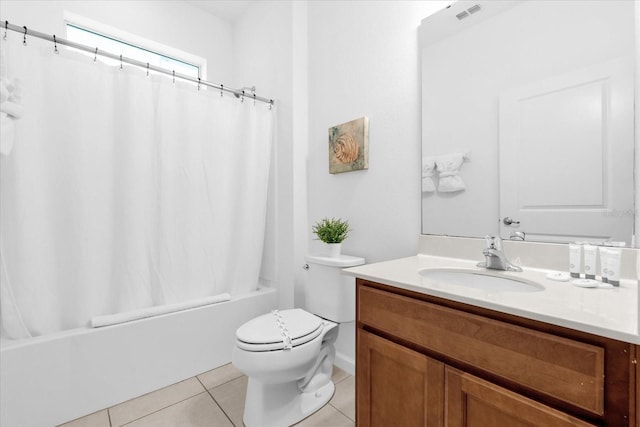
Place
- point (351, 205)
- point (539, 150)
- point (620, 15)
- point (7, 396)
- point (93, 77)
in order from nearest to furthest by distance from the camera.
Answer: point (620, 15) → point (539, 150) → point (7, 396) → point (93, 77) → point (351, 205)

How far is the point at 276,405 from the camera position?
54.6 inches

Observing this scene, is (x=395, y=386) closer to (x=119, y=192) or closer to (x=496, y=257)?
(x=496, y=257)

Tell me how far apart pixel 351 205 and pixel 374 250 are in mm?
316

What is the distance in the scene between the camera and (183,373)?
5.75 ft

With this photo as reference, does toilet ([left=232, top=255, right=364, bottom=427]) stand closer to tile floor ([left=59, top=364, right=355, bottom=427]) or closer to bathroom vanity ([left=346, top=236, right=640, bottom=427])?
tile floor ([left=59, top=364, right=355, bottom=427])

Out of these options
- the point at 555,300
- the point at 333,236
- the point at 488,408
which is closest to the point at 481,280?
the point at 555,300

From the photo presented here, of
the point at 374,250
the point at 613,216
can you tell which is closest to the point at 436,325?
the point at 613,216

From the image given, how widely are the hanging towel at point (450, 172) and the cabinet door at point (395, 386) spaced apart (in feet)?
2.51

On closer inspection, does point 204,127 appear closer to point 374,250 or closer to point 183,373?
point 374,250

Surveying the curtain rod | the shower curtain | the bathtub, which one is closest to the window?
the curtain rod

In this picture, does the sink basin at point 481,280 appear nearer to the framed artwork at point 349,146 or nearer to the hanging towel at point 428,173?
the hanging towel at point 428,173

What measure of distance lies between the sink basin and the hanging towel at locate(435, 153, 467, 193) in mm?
404

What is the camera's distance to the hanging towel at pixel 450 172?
1.34 meters

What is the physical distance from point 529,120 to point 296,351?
1.34 metres
